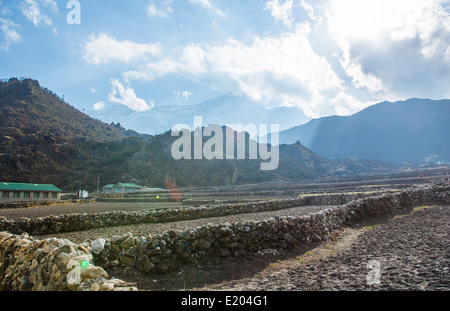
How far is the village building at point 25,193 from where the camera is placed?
143 feet

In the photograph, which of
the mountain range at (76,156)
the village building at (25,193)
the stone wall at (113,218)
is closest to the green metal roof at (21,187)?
the village building at (25,193)

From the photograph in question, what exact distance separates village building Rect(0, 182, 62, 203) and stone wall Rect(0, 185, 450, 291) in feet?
159

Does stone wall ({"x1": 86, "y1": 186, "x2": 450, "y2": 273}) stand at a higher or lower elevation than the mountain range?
lower

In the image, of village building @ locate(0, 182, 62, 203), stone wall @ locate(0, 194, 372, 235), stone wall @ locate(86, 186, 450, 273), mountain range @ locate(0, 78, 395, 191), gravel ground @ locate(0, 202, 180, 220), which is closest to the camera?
stone wall @ locate(86, 186, 450, 273)

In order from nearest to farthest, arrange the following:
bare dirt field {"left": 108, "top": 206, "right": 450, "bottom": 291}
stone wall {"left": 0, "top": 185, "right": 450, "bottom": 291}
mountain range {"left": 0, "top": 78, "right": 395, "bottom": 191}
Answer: stone wall {"left": 0, "top": 185, "right": 450, "bottom": 291} < bare dirt field {"left": 108, "top": 206, "right": 450, "bottom": 291} < mountain range {"left": 0, "top": 78, "right": 395, "bottom": 191}

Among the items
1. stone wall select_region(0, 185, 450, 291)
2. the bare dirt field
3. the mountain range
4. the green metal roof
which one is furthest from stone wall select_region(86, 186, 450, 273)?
the mountain range

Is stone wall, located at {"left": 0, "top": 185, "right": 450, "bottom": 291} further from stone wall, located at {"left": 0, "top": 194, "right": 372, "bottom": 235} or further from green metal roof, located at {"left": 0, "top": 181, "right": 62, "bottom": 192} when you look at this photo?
green metal roof, located at {"left": 0, "top": 181, "right": 62, "bottom": 192}

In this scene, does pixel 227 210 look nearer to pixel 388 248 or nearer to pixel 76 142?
pixel 388 248

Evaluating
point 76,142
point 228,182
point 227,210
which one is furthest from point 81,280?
point 76,142

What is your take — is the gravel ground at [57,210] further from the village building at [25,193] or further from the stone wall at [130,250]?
the stone wall at [130,250]

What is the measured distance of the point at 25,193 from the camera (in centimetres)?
4584

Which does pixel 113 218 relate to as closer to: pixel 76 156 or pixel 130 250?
pixel 130 250

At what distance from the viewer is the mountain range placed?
86.4 metres

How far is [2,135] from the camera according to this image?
314 ft
